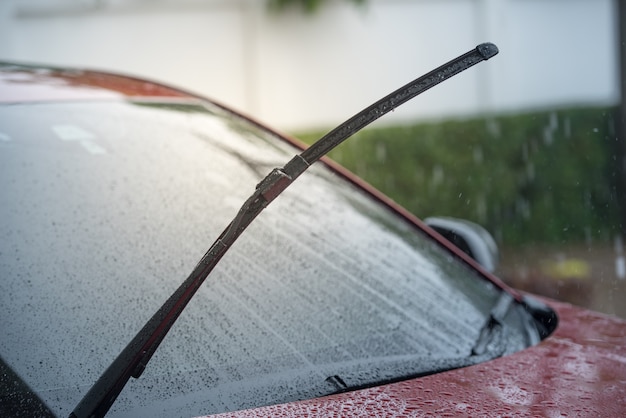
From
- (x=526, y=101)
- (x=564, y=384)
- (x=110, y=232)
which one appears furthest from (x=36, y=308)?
(x=526, y=101)

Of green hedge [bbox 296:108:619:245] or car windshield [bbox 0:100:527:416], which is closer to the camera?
car windshield [bbox 0:100:527:416]

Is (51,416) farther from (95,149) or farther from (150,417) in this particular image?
(95,149)

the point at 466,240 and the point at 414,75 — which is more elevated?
the point at 414,75

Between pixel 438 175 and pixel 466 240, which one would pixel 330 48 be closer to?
pixel 438 175

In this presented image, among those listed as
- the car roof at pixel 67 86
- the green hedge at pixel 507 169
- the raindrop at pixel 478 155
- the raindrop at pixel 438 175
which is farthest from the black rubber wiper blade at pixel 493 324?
the raindrop at pixel 478 155

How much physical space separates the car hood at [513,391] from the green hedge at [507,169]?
6895 millimetres

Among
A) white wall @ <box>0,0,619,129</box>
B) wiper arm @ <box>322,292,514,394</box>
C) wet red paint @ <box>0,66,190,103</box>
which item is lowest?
wiper arm @ <box>322,292,514,394</box>

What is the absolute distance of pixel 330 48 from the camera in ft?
32.5

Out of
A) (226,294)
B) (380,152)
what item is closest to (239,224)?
(226,294)

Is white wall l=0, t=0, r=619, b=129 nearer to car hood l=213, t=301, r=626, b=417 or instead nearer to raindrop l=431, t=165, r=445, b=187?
raindrop l=431, t=165, r=445, b=187

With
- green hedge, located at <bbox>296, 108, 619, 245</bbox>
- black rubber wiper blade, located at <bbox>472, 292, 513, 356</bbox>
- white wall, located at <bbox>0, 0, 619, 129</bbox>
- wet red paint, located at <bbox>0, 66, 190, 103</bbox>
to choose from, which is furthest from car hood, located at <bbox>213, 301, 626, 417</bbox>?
white wall, located at <bbox>0, 0, 619, 129</bbox>

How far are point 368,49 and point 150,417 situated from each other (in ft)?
28.5

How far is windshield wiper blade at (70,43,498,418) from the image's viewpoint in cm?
149

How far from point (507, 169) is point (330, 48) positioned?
2.18 m
